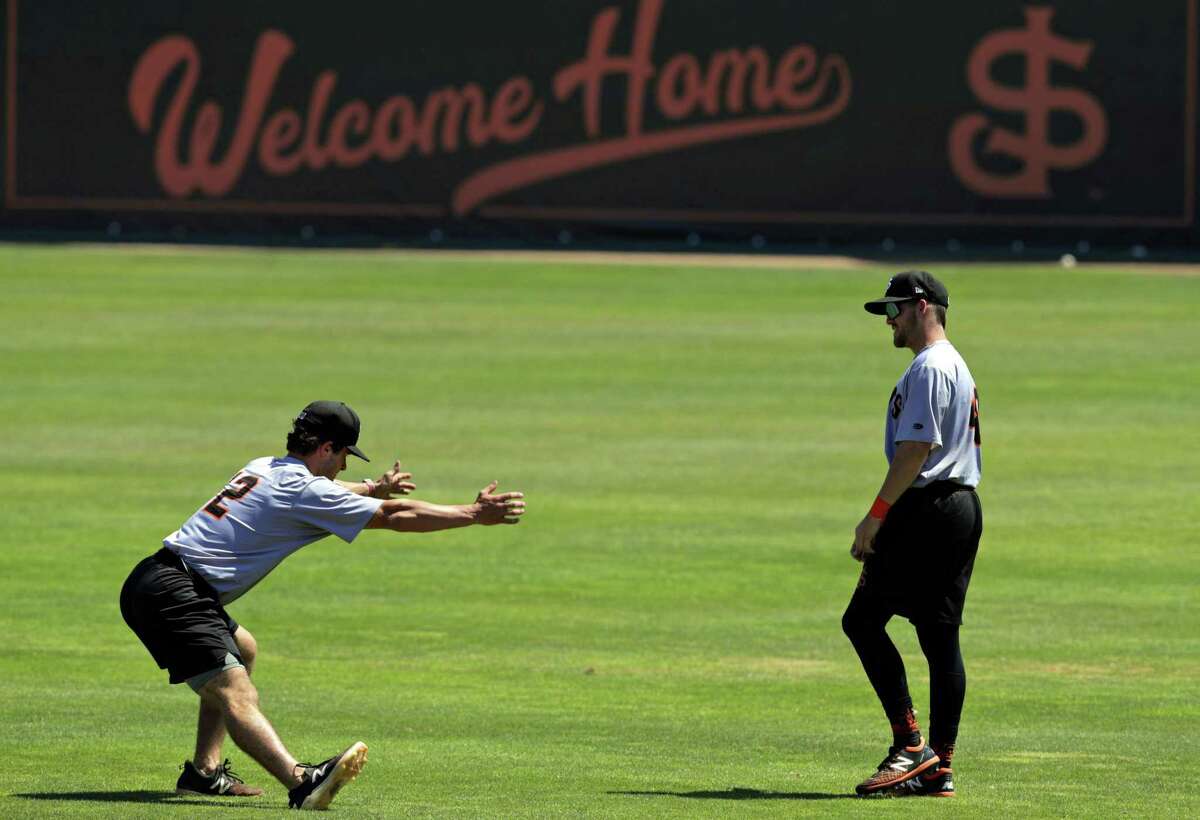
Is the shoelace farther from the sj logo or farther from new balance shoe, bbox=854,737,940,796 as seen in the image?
the sj logo

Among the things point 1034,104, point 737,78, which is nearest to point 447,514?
point 1034,104

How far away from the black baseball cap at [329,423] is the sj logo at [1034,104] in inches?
1324

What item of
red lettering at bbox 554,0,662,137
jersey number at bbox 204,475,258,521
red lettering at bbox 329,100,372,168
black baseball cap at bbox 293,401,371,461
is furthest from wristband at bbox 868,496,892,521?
red lettering at bbox 329,100,372,168

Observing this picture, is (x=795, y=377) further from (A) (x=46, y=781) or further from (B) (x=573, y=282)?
(A) (x=46, y=781)

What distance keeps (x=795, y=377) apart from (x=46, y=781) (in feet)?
64.5

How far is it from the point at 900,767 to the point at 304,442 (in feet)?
8.69

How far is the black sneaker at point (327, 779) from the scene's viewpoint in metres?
8.35

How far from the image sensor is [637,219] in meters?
43.0

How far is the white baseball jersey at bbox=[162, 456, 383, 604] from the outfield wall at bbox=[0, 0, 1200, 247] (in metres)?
33.7

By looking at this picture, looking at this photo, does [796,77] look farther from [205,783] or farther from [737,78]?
[205,783]

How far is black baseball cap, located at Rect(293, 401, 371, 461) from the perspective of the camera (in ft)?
29.2

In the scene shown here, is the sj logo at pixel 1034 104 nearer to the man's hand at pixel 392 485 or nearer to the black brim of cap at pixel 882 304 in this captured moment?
the black brim of cap at pixel 882 304

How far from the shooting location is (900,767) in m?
9.19

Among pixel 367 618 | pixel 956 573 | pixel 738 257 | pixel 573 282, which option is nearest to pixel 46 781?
pixel 956 573
